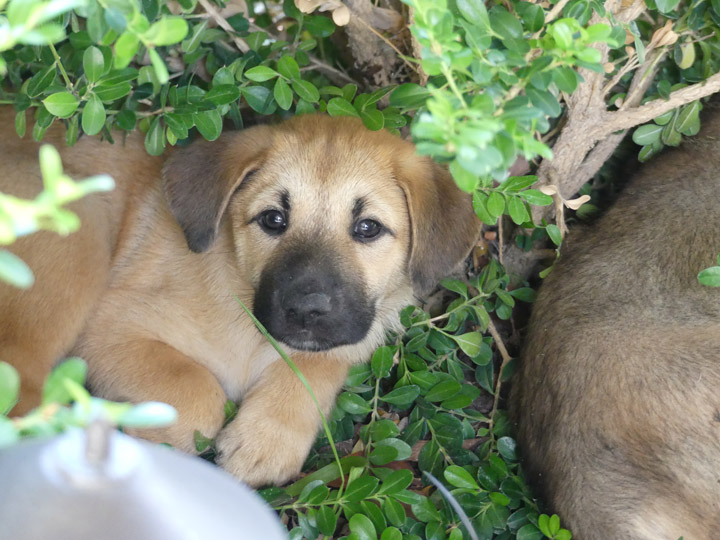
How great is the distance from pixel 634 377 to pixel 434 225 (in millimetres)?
1011

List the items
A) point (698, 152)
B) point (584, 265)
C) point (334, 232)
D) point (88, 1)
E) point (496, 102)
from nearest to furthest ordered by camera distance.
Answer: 1. point (88, 1)
2. point (496, 102)
3. point (334, 232)
4. point (584, 265)
5. point (698, 152)

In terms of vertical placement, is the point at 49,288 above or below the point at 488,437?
above

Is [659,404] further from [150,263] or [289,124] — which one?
[150,263]

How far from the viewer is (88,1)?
1849 millimetres

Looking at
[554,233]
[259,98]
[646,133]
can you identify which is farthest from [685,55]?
[259,98]

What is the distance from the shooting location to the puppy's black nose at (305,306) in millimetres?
2943

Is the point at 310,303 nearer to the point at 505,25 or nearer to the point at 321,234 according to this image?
the point at 321,234

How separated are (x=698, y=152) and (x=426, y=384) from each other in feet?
5.59

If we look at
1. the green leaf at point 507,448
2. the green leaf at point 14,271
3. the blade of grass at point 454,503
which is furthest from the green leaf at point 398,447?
the green leaf at point 14,271

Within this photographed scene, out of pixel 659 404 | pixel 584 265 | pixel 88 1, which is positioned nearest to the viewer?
pixel 88 1

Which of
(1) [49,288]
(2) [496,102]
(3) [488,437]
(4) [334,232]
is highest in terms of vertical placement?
(2) [496,102]

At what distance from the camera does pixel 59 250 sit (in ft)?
10.7

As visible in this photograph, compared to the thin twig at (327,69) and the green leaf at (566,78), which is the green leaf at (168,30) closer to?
the green leaf at (566,78)

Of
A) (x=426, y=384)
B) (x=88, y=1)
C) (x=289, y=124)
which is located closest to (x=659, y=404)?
(x=426, y=384)
